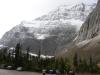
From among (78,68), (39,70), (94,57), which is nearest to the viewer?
(39,70)

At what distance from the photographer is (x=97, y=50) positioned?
19075 centimetres

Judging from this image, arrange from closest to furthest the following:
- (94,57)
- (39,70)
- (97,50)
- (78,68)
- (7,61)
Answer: (39,70) < (78,68) < (7,61) < (94,57) < (97,50)

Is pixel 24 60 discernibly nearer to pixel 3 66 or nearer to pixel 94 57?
pixel 3 66

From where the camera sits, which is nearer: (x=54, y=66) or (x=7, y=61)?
(x=54, y=66)

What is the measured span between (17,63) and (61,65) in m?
23.2

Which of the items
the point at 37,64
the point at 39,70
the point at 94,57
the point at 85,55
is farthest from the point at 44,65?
the point at 85,55

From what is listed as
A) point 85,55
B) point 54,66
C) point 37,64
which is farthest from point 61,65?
point 85,55

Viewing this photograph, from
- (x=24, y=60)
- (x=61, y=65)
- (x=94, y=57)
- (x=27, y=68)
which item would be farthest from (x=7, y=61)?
(x=94, y=57)

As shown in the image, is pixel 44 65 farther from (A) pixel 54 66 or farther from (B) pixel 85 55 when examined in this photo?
(B) pixel 85 55

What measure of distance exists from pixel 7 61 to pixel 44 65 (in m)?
21.1

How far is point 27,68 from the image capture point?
13650 centimetres

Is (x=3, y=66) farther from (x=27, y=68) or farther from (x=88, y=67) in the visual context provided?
(x=88, y=67)

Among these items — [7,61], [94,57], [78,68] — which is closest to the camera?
[78,68]

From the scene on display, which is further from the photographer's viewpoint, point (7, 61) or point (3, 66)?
point (7, 61)
